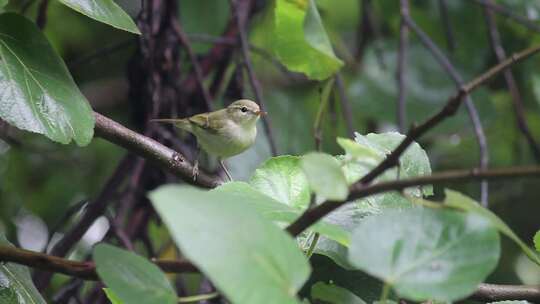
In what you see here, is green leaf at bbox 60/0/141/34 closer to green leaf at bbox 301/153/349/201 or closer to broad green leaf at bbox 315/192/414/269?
broad green leaf at bbox 315/192/414/269

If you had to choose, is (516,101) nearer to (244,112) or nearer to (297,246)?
(244,112)

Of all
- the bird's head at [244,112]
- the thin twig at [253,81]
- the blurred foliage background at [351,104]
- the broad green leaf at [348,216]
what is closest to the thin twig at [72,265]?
the broad green leaf at [348,216]

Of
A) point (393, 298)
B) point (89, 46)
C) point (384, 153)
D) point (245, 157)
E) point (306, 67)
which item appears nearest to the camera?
point (393, 298)

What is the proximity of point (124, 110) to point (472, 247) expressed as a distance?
128 inches

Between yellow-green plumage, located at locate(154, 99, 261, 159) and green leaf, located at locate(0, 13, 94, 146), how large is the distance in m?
1.65

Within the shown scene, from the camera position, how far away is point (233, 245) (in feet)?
2.43

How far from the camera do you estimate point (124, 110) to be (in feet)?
13.1

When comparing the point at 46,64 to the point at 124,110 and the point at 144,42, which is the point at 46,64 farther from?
the point at 124,110

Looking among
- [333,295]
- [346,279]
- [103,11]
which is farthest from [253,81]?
[333,295]

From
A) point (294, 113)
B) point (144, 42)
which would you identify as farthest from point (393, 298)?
point (294, 113)

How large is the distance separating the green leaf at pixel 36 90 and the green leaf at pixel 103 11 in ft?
0.42

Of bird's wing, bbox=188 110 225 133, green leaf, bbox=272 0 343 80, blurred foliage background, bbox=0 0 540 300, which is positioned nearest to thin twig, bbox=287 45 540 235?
green leaf, bbox=272 0 343 80

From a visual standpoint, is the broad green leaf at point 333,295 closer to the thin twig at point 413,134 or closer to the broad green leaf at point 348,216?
the broad green leaf at point 348,216

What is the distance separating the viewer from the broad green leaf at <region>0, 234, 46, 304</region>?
1268 mm
